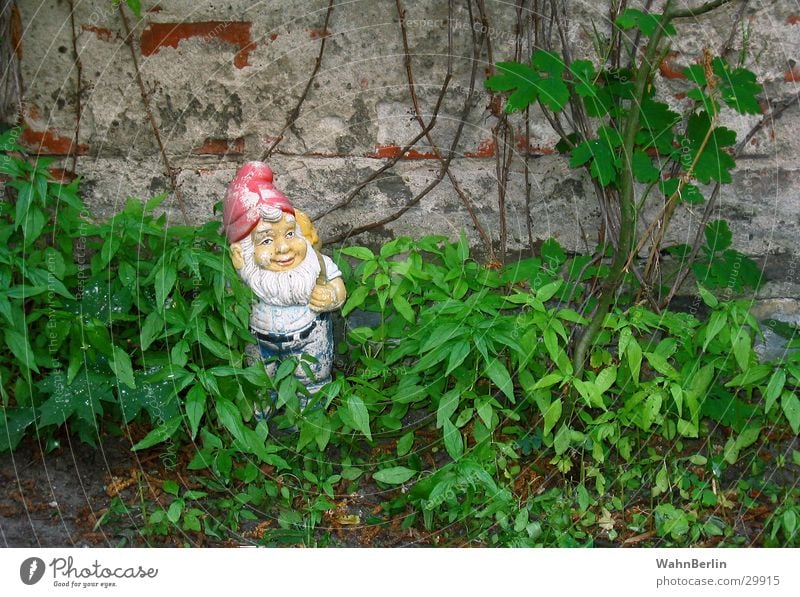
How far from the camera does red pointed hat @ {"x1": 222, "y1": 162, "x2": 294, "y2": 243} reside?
2.72 meters

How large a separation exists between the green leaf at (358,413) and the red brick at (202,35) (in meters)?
1.18

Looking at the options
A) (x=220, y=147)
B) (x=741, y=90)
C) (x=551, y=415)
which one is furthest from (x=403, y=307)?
(x=741, y=90)

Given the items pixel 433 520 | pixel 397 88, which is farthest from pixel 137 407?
pixel 397 88

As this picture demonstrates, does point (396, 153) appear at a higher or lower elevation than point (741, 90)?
lower

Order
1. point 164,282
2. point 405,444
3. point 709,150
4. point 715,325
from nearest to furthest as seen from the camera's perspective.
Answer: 1. point 164,282
2. point 715,325
3. point 405,444
4. point 709,150

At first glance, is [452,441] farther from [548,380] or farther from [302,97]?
[302,97]

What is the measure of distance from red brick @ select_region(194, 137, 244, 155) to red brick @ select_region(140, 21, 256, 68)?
9.7 inches

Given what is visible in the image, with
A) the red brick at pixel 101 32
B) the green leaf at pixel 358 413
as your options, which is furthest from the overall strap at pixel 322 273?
the red brick at pixel 101 32

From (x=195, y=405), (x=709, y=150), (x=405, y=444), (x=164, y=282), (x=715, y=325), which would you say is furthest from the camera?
(x=709, y=150)

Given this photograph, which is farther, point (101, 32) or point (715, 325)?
point (101, 32)

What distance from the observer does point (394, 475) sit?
2650 mm

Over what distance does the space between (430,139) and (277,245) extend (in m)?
0.77

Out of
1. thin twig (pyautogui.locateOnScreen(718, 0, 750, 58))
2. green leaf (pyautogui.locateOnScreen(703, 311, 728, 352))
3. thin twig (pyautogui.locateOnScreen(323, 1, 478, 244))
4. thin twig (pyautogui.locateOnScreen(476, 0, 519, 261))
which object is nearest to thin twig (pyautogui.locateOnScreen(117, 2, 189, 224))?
thin twig (pyautogui.locateOnScreen(323, 1, 478, 244))

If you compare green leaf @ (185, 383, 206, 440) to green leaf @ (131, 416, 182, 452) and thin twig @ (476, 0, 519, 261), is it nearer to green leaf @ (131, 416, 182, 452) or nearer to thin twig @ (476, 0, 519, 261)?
green leaf @ (131, 416, 182, 452)
